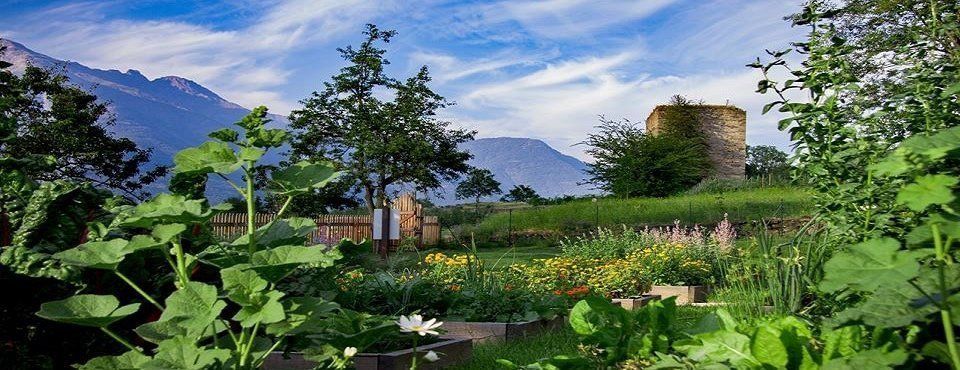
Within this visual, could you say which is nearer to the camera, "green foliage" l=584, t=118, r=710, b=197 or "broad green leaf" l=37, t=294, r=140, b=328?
"broad green leaf" l=37, t=294, r=140, b=328

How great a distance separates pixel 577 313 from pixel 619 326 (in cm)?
13

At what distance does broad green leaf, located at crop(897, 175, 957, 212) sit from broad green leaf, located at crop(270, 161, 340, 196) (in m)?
1.07

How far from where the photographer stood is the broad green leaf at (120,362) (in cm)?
157

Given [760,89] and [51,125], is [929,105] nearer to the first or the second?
[760,89]

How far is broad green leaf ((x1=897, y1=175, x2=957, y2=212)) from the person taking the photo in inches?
51.8

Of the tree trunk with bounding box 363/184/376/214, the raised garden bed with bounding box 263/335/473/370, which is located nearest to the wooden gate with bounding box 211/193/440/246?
the tree trunk with bounding box 363/184/376/214

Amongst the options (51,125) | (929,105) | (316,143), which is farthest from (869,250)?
(316,143)

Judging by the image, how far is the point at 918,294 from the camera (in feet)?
4.85

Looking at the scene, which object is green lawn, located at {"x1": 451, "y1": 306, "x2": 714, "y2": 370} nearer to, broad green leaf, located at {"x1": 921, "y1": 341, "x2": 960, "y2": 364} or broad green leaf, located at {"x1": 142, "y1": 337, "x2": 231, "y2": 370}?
broad green leaf, located at {"x1": 921, "y1": 341, "x2": 960, "y2": 364}

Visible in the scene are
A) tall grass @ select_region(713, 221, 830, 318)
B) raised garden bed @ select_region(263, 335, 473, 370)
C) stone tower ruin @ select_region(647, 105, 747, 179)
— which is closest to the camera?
raised garden bed @ select_region(263, 335, 473, 370)

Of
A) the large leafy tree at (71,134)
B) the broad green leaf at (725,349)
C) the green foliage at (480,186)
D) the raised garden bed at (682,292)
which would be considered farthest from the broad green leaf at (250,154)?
the green foliage at (480,186)

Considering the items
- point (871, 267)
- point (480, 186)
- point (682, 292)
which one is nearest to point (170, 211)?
point (871, 267)

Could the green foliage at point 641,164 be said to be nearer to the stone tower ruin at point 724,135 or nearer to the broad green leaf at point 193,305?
the stone tower ruin at point 724,135

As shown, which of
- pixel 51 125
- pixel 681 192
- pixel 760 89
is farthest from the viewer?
pixel 681 192
